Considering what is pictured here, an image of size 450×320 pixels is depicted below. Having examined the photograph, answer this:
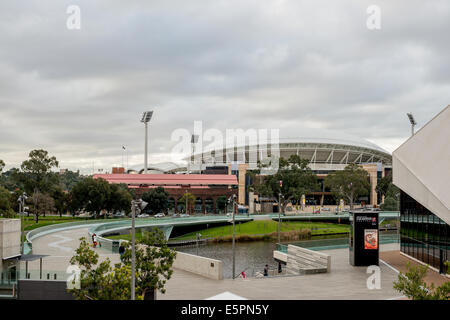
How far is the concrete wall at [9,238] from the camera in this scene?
2184 cm

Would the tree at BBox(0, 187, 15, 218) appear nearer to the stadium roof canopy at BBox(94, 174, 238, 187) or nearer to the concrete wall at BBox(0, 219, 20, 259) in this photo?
the concrete wall at BBox(0, 219, 20, 259)

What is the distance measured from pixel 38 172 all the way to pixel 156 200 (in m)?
25.7

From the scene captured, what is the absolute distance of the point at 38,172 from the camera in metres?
69.5

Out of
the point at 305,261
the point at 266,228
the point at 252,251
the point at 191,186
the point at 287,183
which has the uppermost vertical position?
the point at 287,183

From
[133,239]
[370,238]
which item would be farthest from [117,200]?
[133,239]

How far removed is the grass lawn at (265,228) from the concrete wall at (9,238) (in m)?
40.2

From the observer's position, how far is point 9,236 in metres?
22.2

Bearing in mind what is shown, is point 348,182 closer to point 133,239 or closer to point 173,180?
point 173,180

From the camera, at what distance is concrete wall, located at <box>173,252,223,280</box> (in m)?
26.0

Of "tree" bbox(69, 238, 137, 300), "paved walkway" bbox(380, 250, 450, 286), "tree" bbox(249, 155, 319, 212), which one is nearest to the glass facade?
"paved walkway" bbox(380, 250, 450, 286)

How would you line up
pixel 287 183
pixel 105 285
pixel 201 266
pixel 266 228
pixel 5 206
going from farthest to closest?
pixel 287 183 < pixel 266 228 < pixel 5 206 < pixel 201 266 < pixel 105 285

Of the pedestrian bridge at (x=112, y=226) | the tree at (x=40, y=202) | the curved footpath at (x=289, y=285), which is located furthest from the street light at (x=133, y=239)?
the tree at (x=40, y=202)
